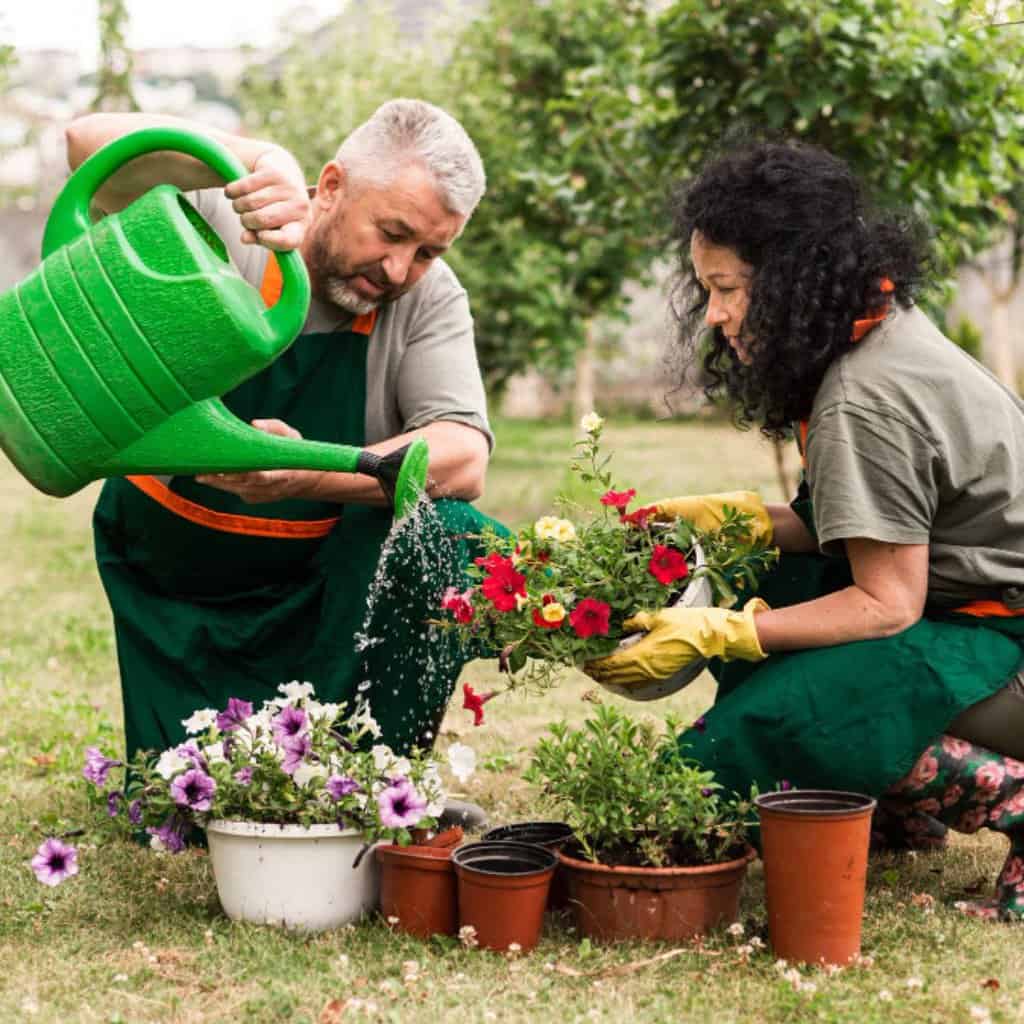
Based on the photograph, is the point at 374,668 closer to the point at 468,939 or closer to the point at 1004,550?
the point at 468,939

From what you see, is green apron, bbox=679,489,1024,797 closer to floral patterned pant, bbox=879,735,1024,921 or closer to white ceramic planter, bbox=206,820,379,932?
floral patterned pant, bbox=879,735,1024,921

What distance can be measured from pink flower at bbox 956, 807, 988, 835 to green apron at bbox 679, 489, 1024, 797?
0.18 metres

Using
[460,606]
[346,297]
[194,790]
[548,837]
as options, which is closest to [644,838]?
[548,837]

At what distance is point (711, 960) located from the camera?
7.23ft

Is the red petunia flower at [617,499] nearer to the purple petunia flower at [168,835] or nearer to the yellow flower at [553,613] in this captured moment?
the yellow flower at [553,613]

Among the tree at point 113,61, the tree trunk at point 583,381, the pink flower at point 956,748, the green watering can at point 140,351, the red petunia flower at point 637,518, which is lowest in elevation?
the tree trunk at point 583,381

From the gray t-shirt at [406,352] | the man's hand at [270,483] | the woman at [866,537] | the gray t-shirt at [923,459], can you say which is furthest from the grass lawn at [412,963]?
the gray t-shirt at [406,352]

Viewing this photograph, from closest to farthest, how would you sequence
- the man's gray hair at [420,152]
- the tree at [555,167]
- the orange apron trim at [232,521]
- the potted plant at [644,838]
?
1. the potted plant at [644,838]
2. the man's gray hair at [420,152]
3. the orange apron trim at [232,521]
4. the tree at [555,167]

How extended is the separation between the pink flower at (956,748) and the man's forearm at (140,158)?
5.08ft

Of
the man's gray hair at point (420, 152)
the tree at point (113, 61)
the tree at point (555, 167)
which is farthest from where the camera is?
the tree at point (113, 61)

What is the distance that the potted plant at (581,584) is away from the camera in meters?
2.35

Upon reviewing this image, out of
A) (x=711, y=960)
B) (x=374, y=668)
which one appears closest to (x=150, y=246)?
(x=374, y=668)

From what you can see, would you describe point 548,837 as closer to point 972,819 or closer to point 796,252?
point 972,819

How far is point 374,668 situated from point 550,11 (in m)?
5.69
